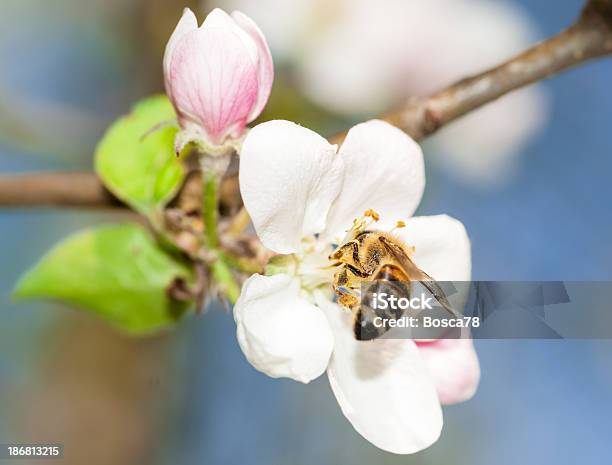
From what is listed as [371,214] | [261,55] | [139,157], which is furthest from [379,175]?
[139,157]

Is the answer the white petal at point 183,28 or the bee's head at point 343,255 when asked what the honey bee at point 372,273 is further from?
the white petal at point 183,28

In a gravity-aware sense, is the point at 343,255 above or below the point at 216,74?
below

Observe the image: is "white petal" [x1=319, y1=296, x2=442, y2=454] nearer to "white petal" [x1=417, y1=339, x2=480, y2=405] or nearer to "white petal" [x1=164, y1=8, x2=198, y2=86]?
"white petal" [x1=417, y1=339, x2=480, y2=405]

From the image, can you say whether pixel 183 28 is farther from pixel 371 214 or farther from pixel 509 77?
pixel 509 77

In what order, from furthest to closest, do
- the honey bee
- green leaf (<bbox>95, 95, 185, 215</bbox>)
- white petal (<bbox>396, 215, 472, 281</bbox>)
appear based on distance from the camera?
1. green leaf (<bbox>95, 95, 185, 215</bbox>)
2. white petal (<bbox>396, 215, 472, 281</bbox>)
3. the honey bee

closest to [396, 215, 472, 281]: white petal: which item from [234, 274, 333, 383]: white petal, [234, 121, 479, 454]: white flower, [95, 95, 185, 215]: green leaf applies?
[234, 121, 479, 454]: white flower

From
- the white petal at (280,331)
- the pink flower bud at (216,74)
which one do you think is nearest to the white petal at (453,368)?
the white petal at (280,331)
